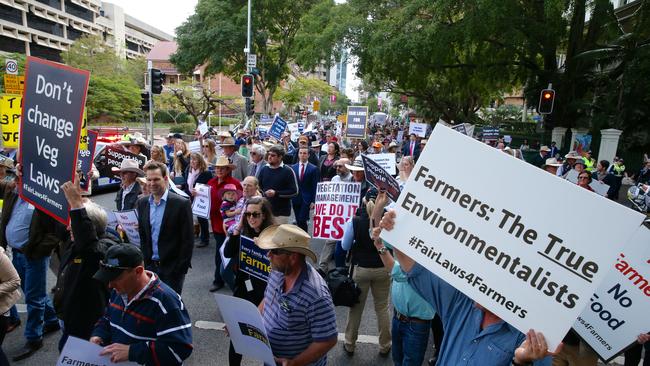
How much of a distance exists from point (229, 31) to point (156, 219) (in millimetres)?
29584

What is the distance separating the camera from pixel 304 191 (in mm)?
7625

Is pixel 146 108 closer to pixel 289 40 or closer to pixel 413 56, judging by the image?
pixel 413 56

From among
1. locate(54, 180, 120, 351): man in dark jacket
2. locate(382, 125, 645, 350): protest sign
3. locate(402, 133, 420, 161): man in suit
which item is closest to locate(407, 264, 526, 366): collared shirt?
locate(382, 125, 645, 350): protest sign

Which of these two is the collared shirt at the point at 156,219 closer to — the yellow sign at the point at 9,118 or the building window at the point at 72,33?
the yellow sign at the point at 9,118

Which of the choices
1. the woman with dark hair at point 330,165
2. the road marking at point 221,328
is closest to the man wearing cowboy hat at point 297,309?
the road marking at point 221,328

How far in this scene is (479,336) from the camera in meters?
1.97

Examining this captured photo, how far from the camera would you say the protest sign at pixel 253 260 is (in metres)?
3.40

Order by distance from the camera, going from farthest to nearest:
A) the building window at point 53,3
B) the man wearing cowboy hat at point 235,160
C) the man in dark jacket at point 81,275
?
1. the building window at point 53,3
2. the man wearing cowboy hat at point 235,160
3. the man in dark jacket at point 81,275

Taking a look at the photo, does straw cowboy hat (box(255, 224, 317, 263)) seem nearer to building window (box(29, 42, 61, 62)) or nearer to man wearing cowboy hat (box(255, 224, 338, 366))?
man wearing cowboy hat (box(255, 224, 338, 366))

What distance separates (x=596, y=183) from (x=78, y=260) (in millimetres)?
7920

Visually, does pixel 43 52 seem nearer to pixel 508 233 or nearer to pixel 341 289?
pixel 341 289

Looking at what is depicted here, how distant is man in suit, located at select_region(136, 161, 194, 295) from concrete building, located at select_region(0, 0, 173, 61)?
63.7 meters

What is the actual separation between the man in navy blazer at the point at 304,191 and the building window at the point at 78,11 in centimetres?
7629

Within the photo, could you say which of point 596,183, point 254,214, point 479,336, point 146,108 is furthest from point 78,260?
point 146,108
